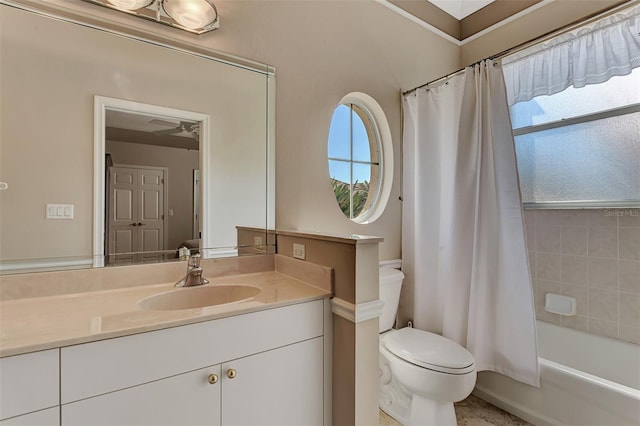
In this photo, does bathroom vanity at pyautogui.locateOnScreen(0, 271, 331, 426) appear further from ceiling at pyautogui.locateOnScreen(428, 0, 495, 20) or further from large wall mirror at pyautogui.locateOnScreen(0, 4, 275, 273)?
ceiling at pyautogui.locateOnScreen(428, 0, 495, 20)

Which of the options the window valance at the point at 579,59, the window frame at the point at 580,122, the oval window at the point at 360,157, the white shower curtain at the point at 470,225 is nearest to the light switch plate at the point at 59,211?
the oval window at the point at 360,157

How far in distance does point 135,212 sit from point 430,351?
153cm

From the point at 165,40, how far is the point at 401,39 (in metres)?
1.66

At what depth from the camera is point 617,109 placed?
1741 mm

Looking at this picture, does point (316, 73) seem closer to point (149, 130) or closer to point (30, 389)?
point (149, 130)

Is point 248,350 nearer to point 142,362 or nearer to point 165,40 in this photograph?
point 142,362

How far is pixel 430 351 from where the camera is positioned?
57.7 inches

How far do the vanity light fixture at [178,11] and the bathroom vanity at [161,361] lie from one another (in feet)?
3.82

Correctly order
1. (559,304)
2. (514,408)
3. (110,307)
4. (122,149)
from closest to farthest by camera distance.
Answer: (110,307), (122,149), (514,408), (559,304)

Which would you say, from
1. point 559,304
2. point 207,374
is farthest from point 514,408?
point 207,374

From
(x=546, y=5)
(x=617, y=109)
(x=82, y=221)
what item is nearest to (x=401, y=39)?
(x=546, y=5)

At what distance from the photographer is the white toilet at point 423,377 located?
4.44 ft

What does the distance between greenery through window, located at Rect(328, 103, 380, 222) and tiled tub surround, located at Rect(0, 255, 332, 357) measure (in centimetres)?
77

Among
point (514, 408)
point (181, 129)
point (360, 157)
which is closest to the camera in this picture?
point (181, 129)
